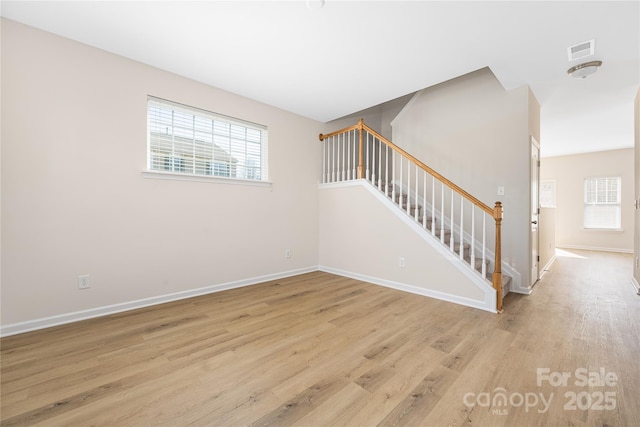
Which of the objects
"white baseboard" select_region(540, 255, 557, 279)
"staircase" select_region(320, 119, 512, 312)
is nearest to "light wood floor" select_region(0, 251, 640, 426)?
"staircase" select_region(320, 119, 512, 312)

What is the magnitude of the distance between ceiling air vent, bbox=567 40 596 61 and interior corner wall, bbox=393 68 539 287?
72 cm

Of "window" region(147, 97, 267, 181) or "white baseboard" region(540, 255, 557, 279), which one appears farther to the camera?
"white baseboard" region(540, 255, 557, 279)

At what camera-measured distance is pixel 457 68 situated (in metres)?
3.02

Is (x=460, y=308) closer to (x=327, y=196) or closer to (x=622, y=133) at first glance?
(x=327, y=196)

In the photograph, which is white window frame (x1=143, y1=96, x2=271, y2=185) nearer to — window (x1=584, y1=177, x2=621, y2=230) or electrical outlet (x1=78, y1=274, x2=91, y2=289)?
electrical outlet (x1=78, y1=274, x2=91, y2=289)

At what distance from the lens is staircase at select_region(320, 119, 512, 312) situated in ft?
10.00

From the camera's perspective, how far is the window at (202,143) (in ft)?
10.3

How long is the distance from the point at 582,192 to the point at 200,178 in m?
9.46

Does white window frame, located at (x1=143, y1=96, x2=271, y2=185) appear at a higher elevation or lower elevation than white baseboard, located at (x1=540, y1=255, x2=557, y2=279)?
higher

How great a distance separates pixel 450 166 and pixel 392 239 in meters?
1.54

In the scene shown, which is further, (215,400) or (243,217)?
(243,217)

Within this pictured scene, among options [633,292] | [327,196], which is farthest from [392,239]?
[633,292]

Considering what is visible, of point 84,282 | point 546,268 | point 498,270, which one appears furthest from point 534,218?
point 84,282

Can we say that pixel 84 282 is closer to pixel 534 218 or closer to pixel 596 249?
pixel 534 218
